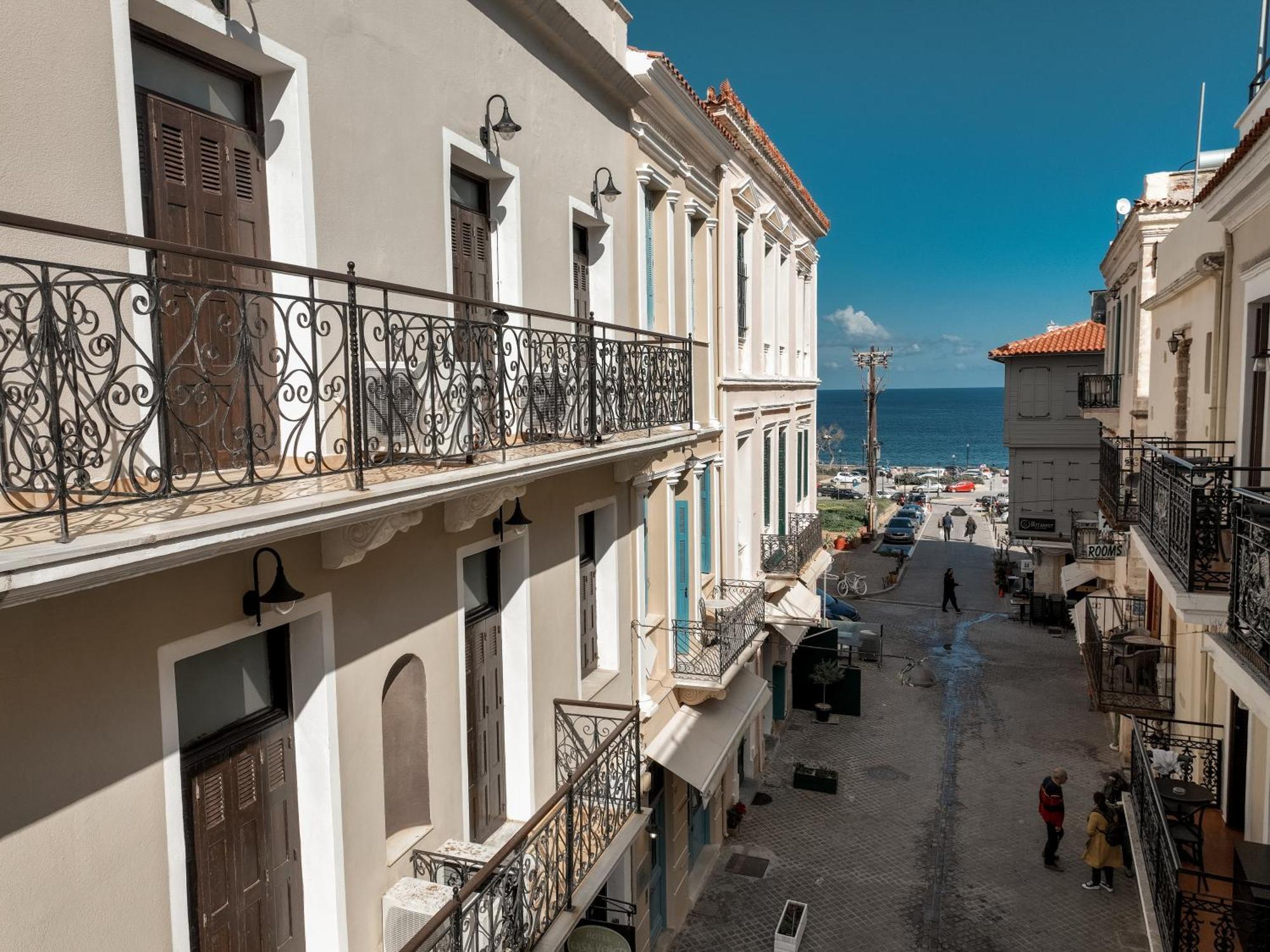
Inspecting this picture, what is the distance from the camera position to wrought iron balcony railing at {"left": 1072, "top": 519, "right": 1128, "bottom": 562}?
818 inches

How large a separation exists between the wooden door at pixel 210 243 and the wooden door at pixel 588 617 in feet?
17.1

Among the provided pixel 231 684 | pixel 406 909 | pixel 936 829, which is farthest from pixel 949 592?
pixel 231 684

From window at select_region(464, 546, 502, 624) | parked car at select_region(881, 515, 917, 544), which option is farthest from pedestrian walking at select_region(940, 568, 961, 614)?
window at select_region(464, 546, 502, 624)

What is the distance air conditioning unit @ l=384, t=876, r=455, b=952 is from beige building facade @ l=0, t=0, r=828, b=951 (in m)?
0.03

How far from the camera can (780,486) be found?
19.0m

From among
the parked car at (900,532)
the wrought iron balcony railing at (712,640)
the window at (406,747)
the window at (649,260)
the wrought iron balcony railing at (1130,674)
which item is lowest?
A: the parked car at (900,532)

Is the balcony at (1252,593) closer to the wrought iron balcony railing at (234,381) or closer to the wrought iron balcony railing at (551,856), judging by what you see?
the wrought iron balcony railing at (551,856)

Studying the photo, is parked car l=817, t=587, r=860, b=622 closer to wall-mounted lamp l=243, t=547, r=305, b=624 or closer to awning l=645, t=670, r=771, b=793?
awning l=645, t=670, r=771, b=793

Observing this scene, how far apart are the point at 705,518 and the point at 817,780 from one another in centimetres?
686

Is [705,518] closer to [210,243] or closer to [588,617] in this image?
[588,617]

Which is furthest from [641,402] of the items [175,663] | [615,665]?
[175,663]

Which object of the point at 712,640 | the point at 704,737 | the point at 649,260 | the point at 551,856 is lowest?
the point at 704,737

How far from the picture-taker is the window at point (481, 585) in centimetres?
730

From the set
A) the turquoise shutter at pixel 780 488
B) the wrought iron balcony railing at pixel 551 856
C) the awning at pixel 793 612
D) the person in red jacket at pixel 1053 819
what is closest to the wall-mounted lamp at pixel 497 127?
the wrought iron balcony railing at pixel 551 856
